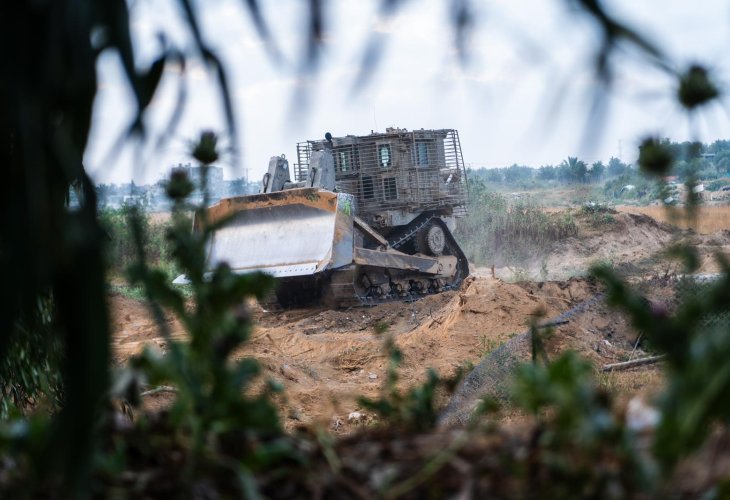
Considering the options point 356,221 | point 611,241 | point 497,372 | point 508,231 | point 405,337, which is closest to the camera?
point 497,372

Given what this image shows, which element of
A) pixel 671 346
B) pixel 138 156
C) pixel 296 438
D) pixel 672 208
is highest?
pixel 138 156

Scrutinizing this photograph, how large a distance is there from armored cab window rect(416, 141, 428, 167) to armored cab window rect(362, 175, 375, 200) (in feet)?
3.82

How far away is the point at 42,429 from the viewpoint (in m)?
1.53

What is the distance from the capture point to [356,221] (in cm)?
1742

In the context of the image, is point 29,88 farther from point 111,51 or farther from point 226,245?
point 226,245

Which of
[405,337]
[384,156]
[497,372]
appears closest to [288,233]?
[405,337]

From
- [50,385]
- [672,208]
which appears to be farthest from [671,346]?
[50,385]

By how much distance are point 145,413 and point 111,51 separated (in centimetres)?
66

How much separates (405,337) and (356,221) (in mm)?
3777

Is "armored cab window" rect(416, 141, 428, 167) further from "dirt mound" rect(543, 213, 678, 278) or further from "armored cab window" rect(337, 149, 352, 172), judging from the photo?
"dirt mound" rect(543, 213, 678, 278)

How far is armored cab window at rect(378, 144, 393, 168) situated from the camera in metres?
19.8

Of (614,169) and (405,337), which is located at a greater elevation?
(614,169)

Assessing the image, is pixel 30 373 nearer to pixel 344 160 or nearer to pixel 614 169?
pixel 344 160

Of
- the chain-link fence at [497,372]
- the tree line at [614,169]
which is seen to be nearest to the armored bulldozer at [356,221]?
the tree line at [614,169]
